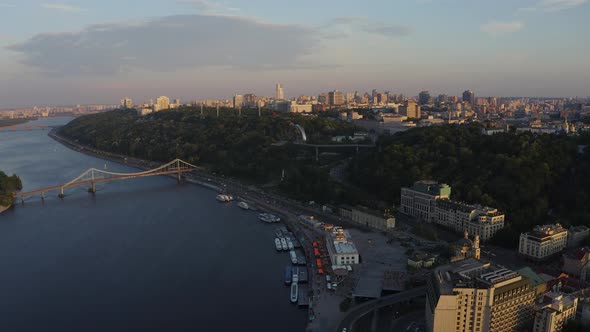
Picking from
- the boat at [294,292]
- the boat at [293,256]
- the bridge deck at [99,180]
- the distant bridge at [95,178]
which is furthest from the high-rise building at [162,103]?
the boat at [294,292]

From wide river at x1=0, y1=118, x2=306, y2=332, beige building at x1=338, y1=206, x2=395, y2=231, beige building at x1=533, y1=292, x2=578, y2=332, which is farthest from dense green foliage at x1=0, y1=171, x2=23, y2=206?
beige building at x1=533, y1=292, x2=578, y2=332

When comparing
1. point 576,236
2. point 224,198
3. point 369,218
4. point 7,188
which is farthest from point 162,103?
point 576,236

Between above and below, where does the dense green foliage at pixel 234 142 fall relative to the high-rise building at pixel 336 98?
below

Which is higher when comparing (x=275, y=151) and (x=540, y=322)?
(x=275, y=151)

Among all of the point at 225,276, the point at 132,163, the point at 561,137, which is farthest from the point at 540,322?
the point at 132,163

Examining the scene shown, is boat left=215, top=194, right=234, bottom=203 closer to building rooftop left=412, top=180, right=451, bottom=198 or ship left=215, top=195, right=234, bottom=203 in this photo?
ship left=215, top=195, right=234, bottom=203

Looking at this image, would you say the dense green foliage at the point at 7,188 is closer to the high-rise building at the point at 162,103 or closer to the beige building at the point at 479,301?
the beige building at the point at 479,301

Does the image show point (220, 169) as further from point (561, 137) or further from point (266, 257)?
point (561, 137)
